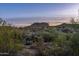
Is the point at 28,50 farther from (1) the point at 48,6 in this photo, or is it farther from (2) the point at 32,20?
(1) the point at 48,6

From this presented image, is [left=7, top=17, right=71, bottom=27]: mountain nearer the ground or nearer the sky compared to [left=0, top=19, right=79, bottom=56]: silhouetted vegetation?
nearer the sky

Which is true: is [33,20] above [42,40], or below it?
above

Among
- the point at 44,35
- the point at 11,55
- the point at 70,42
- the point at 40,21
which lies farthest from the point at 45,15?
the point at 11,55

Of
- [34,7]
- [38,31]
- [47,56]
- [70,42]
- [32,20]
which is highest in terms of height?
[34,7]

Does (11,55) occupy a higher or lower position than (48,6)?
lower

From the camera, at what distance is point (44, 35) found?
1.20m

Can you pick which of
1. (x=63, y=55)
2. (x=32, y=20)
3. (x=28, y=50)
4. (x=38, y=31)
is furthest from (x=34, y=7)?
(x=63, y=55)

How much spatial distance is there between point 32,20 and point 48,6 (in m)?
0.21

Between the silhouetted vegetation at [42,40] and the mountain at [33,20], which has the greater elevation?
the mountain at [33,20]

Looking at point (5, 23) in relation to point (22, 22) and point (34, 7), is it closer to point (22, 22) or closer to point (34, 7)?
point (22, 22)

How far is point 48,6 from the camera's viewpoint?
1218 mm

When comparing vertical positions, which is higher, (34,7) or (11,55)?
(34,7)

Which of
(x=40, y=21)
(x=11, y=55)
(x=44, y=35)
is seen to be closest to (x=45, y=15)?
(x=40, y=21)

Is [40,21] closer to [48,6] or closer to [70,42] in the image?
[48,6]
